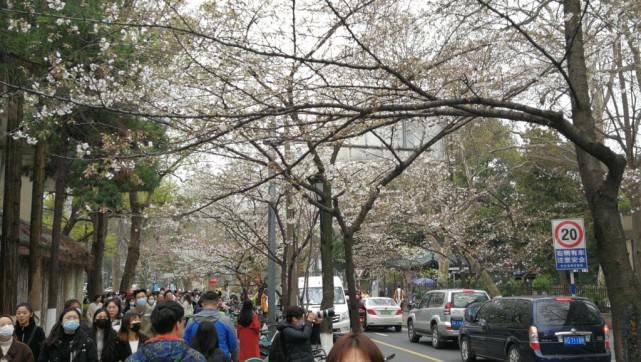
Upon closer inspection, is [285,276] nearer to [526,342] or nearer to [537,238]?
[526,342]

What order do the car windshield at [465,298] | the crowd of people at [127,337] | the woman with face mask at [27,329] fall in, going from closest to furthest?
the crowd of people at [127,337] → the woman with face mask at [27,329] → the car windshield at [465,298]

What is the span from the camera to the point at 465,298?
19328mm

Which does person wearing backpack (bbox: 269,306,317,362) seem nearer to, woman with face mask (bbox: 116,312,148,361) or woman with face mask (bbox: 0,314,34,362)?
woman with face mask (bbox: 116,312,148,361)

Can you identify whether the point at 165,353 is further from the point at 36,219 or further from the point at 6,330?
the point at 36,219

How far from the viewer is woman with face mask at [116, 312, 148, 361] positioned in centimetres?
732

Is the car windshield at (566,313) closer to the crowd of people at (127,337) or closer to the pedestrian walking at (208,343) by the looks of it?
the crowd of people at (127,337)

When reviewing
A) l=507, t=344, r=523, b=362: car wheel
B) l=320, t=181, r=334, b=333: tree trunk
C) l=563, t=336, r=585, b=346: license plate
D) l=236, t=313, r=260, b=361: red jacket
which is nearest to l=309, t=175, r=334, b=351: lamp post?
l=320, t=181, r=334, b=333: tree trunk

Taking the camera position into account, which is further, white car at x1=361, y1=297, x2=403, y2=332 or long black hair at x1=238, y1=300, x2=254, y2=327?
white car at x1=361, y1=297, x2=403, y2=332

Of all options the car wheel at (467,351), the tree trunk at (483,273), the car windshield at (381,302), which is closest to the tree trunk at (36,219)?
A: the car wheel at (467,351)

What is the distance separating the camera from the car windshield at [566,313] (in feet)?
39.1

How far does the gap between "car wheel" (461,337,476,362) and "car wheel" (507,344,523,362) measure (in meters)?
2.25

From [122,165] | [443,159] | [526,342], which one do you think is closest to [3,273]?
[122,165]

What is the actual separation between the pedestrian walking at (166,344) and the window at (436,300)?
53.6 feet

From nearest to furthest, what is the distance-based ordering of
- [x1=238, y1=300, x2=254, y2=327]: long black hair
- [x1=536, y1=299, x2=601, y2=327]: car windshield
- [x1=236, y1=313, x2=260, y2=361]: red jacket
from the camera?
1. [x1=238, y1=300, x2=254, y2=327]: long black hair
2. [x1=236, y1=313, x2=260, y2=361]: red jacket
3. [x1=536, y1=299, x2=601, y2=327]: car windshield
